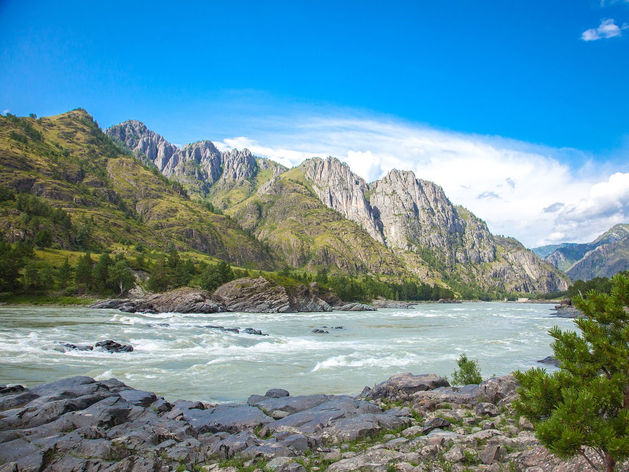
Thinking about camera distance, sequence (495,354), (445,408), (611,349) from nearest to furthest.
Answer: (611,349), (445,408), (495,354)

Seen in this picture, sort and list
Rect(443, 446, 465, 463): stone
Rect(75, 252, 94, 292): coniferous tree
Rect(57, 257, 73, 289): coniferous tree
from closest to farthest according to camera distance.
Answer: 1. Rect(443, 446, 465, 463): stone
2. Rect(57, 257, 73, 289): coniferous tree
3. Rect(75, 252, 94, 292): coniferous tree

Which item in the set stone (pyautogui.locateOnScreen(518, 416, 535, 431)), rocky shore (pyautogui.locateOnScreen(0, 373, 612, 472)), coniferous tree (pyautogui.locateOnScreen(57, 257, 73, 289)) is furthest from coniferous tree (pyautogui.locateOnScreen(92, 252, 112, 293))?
stone (pyautogui.locateOnScreen(518, 416, 535, 431))

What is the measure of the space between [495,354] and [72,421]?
1765 inches

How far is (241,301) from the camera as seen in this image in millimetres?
129375

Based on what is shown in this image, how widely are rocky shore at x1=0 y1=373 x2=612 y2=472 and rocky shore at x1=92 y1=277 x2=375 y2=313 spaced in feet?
309

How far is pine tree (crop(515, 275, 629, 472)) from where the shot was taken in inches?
277

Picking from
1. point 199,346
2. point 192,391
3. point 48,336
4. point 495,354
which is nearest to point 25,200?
point 48,336

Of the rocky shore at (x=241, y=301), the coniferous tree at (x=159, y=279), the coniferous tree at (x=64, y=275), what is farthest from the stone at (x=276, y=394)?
the coniferous tree at (x=159, y=279)

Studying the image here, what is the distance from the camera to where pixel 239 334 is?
63.4m

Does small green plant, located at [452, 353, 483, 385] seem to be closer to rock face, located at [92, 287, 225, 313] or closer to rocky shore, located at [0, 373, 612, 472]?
rocky shore, located at [0, 373, 612, 472]

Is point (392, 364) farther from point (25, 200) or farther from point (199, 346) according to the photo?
point (25, 200)

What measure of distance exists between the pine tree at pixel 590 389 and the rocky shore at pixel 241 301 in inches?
4385

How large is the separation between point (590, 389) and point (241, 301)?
12747 centimetres

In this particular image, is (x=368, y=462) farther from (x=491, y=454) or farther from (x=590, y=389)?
(x=590, y=389)
